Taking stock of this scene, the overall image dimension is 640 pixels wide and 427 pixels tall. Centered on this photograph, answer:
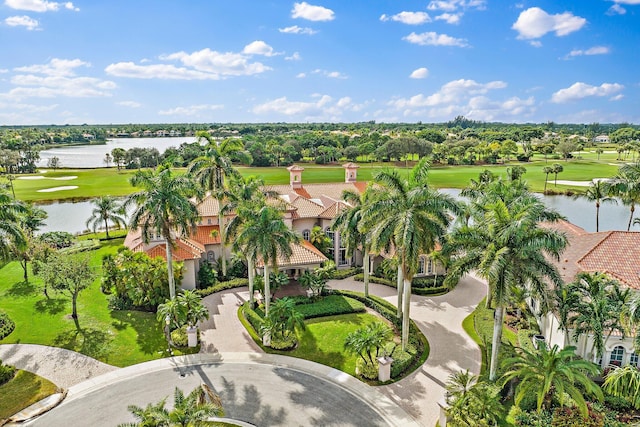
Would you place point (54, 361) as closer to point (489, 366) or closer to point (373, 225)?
point (373, 225)

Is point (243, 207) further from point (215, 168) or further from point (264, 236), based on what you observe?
point (215, 168)

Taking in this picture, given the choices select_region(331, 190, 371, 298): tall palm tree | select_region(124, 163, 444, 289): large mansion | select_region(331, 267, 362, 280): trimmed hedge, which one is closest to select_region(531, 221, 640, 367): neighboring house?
→ select_region(124, 163, 444, 289): large mansion

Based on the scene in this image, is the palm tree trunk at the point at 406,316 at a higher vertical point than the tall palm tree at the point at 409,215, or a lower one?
lower

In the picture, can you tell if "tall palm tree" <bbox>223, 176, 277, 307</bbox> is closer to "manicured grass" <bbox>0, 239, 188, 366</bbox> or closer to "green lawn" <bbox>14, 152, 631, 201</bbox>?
"manicured grass" <bbox>0, 239, 188, 366</bbox>

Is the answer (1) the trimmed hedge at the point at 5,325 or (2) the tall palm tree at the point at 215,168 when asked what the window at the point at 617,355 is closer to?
(2) the tall palm tree at the point at 215,168

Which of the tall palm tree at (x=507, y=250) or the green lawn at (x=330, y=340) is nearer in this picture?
the tall palm tree at (x=507, y=250)

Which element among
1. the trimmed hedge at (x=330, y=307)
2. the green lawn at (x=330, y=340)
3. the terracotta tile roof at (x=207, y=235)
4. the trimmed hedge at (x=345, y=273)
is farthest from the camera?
the terracotta tile roof at (x=207, y=235)

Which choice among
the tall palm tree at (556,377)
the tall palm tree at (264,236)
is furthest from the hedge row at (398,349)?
the tall palm tree at (264,236)

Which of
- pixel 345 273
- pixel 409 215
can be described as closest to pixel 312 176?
pixel 345 273
